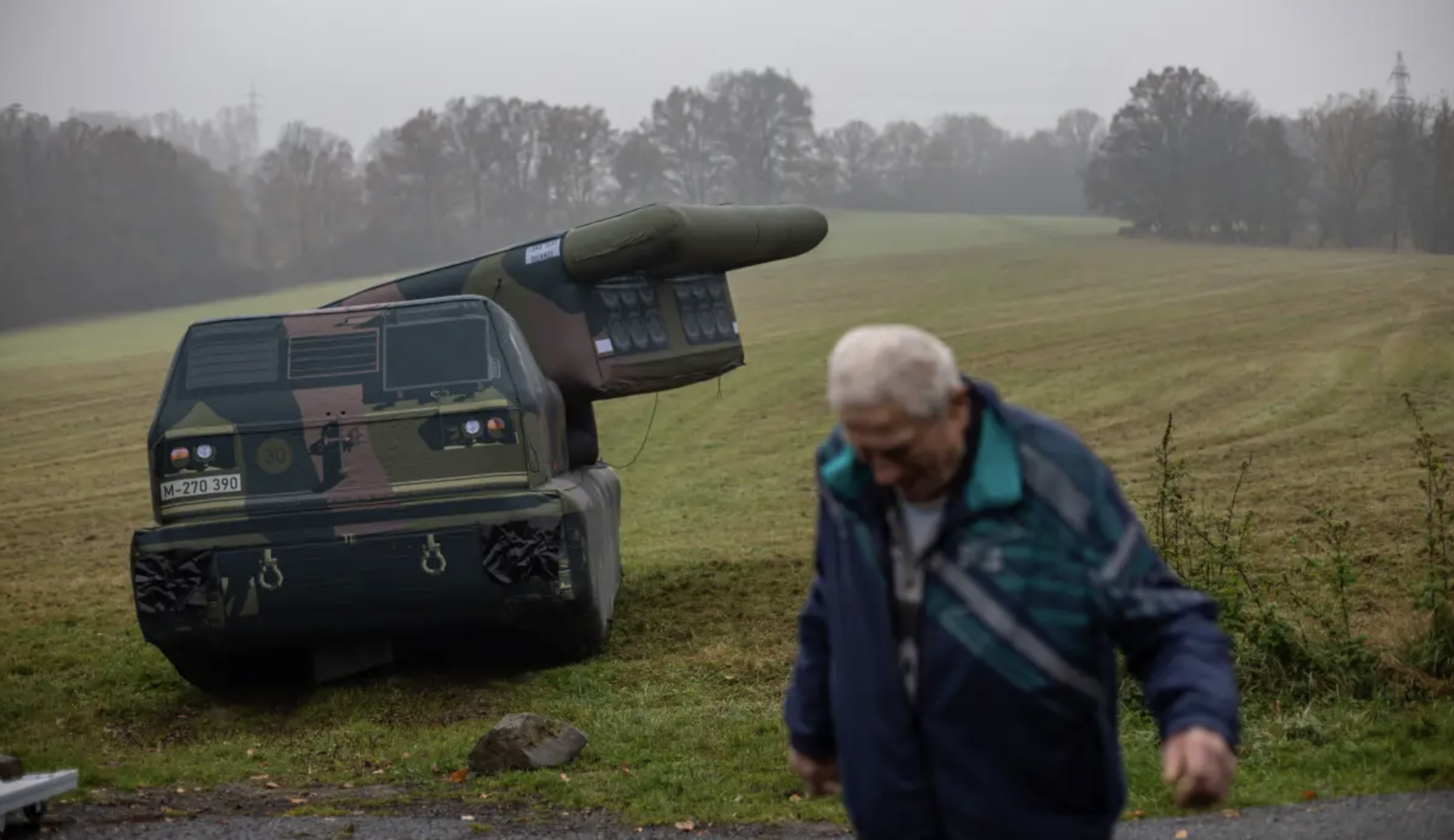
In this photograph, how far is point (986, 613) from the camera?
3.33m

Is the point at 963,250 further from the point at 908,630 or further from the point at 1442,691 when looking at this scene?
the point at 908,630

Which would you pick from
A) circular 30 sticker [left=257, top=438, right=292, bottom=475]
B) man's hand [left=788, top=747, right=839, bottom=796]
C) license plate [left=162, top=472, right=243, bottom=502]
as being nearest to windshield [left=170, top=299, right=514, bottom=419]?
circular 30 sticker [left=257, top=438, right=292, bottom=475]

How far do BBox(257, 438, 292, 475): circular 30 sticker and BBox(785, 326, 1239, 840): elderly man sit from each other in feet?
22.3

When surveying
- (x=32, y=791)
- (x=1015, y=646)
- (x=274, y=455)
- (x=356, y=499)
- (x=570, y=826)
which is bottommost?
(x=570, y=826)

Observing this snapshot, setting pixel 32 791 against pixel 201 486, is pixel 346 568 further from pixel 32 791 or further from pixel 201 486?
pixel 32 791

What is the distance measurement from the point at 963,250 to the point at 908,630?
5610 centimetres

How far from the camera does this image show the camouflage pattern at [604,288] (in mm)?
11484

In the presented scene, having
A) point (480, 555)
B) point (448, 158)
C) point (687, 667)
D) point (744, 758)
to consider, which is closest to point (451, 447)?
point (480, 555)

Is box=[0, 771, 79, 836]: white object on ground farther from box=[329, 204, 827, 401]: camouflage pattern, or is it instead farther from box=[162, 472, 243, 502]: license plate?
box=[329, 204, 827, 401]: camouflage pattern

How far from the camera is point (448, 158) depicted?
217ft

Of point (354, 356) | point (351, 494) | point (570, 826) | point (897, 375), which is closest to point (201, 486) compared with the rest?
point (351, 494)

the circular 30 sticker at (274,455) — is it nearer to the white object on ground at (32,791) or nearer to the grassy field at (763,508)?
the grassy field at (763,508)

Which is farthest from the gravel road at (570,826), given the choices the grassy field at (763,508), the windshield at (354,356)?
the windshield at (354,356)

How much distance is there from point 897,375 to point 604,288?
856 centimetres
